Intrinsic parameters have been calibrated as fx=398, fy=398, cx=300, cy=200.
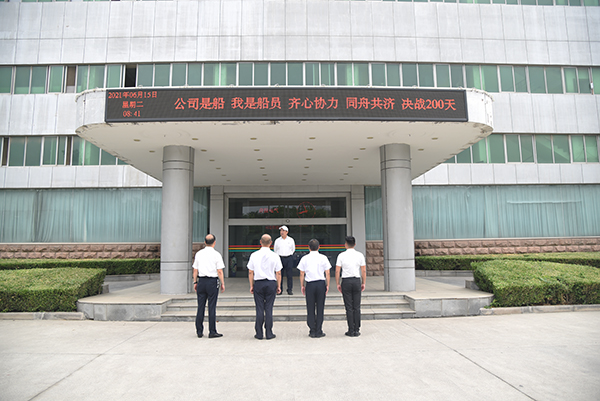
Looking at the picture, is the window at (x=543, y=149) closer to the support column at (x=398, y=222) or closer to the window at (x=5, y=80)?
the support column at (x=398, y=222)

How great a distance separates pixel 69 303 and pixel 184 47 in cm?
1400

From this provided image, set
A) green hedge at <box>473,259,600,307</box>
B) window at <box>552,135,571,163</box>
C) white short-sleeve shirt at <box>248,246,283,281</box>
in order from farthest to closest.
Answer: window at <box>552,135,571,163</box> → green hedge at <box>473,259,600,307</box> → white short-sleeve shirt at <box>248,246,283,281</box>

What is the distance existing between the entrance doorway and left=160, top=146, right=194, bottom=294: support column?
6.56m

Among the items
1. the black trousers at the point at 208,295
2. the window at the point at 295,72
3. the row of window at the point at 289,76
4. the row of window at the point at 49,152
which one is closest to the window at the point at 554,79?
the row of window at the point at 289,76

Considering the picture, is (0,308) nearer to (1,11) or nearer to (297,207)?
(297,207)

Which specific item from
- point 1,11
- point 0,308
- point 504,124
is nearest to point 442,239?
point 504,124

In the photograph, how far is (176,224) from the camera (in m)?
10.8

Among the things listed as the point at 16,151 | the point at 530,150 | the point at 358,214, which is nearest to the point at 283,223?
the point at 358,214

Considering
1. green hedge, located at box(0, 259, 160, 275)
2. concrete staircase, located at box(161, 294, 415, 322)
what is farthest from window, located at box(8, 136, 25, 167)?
concrete staircase, located at box(161, 294, 415, 322)

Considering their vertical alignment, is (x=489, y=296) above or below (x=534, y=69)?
below

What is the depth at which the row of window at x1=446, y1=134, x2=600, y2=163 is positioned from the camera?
773 inches

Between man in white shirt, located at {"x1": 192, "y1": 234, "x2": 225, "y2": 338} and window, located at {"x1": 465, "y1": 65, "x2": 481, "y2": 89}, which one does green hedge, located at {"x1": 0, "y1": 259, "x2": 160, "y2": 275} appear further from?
window, located at {"x1": 465, "y1": 65, "x2": 481, "y2": 89}

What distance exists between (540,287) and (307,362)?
668cm

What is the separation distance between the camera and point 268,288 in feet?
23.0
